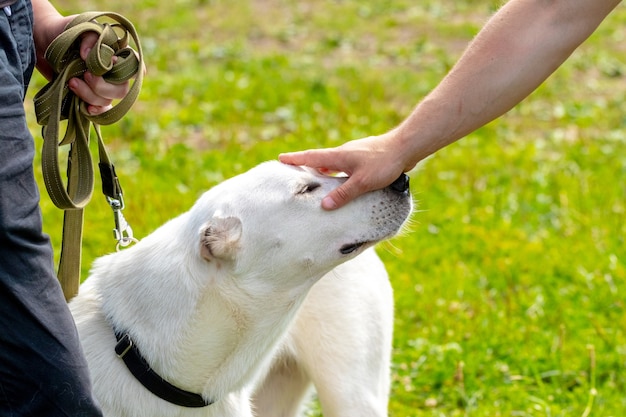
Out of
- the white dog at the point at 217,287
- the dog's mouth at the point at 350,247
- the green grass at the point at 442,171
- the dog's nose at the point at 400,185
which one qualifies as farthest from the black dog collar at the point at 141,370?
the green grass at the point at 442,171

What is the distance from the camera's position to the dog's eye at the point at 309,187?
2.99 meters

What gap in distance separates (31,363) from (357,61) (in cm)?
728

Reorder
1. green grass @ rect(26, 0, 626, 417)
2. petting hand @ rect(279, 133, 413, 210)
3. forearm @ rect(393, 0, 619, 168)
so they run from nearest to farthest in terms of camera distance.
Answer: forearm @ rect(393, 0, 619, 168) < petting hand @ rect(279, 133, 413, 210) < green grass @ rect(26, 0, 626, 417)

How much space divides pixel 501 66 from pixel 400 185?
0.46 meters

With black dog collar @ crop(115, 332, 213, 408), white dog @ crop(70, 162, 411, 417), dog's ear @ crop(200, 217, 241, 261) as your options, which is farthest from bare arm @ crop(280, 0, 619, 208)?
black dog collar @ crop(115, 332, 213, 408)

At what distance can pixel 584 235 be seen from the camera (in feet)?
18.5

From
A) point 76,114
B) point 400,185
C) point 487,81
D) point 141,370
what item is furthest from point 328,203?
point 76,114

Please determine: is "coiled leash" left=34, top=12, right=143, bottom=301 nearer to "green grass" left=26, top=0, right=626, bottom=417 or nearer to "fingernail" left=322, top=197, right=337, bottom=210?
"fingernail" left=322, top=197, right=337, bottom=210

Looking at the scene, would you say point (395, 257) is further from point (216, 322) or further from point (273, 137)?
point (216, 322)

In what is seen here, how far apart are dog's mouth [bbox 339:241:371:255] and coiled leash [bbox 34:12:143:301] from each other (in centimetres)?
76

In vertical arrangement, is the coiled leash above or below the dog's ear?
above

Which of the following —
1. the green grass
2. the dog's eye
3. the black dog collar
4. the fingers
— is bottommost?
the green grass

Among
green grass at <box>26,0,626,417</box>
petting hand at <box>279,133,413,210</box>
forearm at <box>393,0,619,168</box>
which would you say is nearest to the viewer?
forearm at <box>393,0,619,168</box>

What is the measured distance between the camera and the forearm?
280cm
